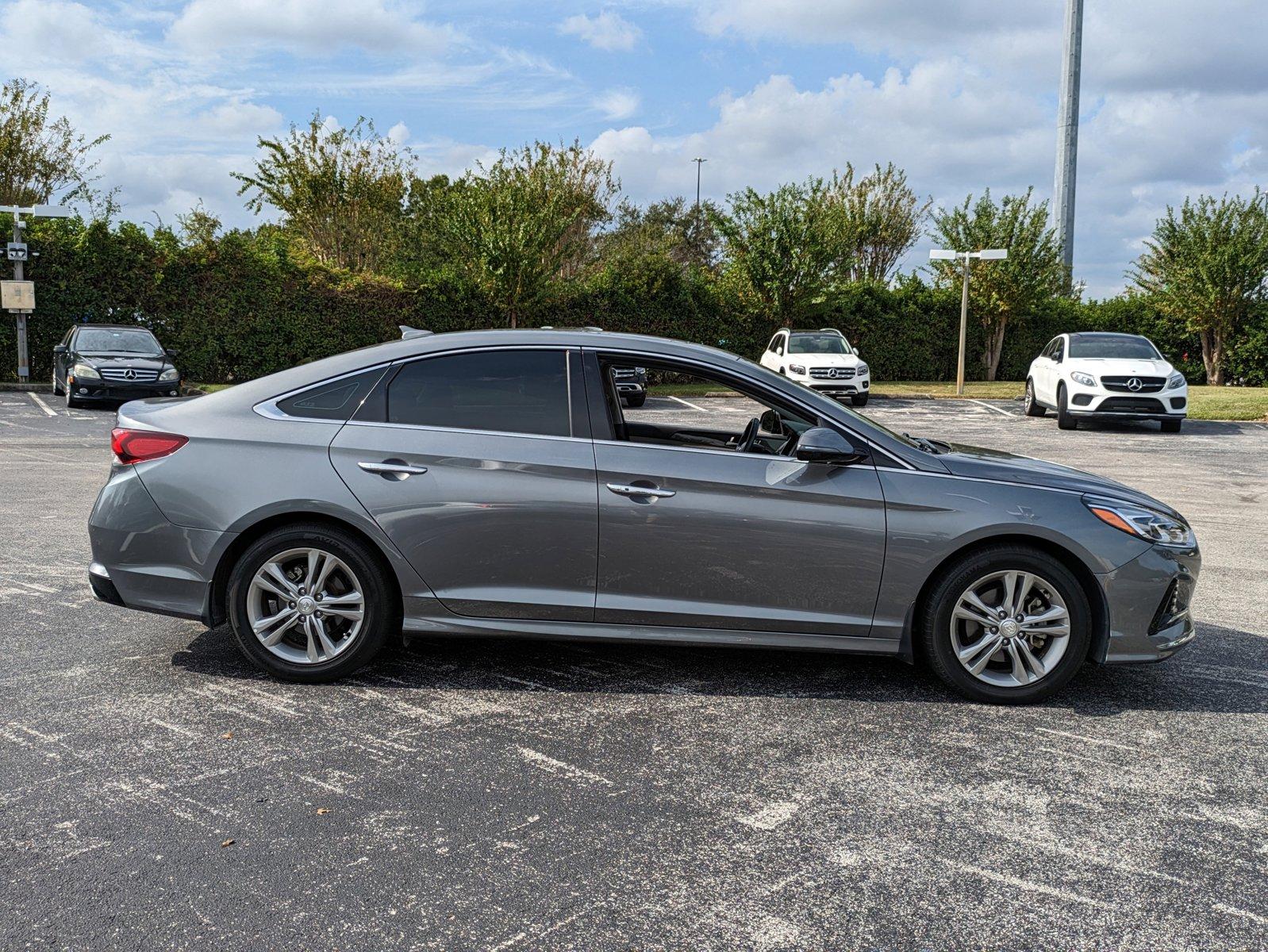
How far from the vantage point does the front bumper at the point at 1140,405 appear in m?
19.5

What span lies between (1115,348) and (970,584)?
697 inches

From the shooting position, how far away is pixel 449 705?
473cm

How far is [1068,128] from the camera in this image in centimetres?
4144

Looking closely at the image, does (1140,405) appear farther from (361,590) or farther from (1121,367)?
(361,590)

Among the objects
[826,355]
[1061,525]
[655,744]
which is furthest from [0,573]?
[826,355]

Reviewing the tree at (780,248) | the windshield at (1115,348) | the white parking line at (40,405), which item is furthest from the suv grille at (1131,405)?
the white parking line at (40,405)

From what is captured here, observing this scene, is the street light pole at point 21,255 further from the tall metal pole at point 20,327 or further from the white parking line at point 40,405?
the white parking line at point 40,405

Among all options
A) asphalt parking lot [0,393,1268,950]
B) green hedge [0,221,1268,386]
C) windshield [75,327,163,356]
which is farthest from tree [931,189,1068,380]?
asphalt parking lot [0,393,1268,950]

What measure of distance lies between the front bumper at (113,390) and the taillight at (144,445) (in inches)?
647

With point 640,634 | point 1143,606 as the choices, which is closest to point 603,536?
point 640,634

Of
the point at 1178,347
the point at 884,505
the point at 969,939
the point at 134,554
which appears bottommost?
the point at 969,939

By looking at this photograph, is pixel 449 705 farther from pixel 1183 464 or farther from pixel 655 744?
pixel 1183 464

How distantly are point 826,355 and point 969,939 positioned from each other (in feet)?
74.2

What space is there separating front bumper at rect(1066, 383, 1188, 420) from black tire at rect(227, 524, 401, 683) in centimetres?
1739
